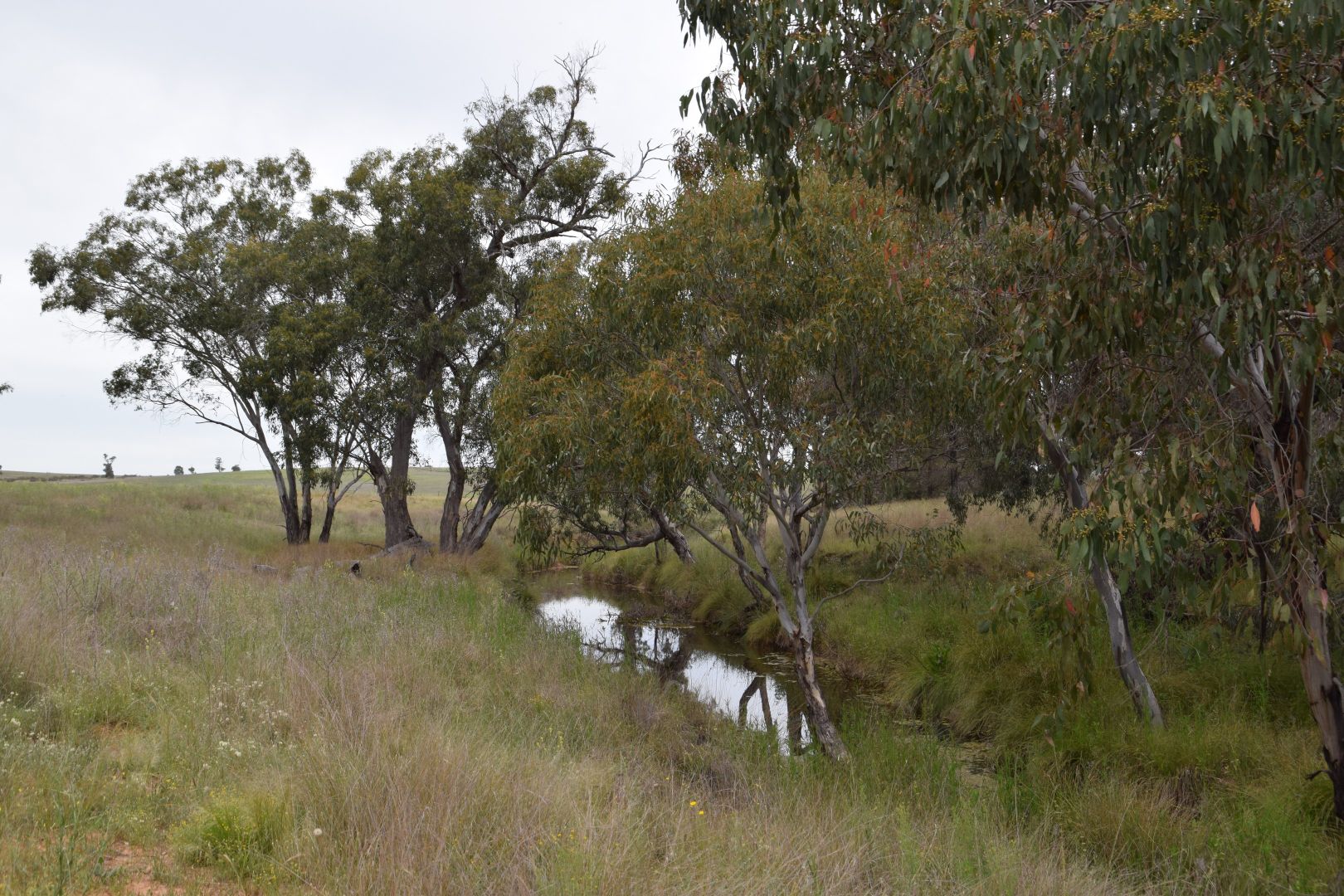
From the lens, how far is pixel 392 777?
441 centimetres

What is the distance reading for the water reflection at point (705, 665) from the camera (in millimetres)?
11758

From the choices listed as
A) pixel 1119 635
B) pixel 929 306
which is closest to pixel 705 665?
pixel 1119 635

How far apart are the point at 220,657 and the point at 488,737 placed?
2.57 m

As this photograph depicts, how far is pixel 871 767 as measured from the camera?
7.93 meters

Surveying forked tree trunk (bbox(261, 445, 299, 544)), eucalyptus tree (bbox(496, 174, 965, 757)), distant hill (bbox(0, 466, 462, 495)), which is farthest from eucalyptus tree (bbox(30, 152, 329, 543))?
distant hill (bbox(0, 466, 462, 495))

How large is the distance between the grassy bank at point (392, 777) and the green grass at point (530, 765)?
25 millimetres

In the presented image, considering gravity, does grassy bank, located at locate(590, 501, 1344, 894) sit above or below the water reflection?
above

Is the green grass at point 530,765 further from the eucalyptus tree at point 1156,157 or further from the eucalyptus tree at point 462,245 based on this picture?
the eucalyptus tree at point 462,245

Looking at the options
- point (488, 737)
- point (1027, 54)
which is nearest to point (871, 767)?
point (488, 737)

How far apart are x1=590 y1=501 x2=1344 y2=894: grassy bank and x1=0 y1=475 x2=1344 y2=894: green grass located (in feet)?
0.13

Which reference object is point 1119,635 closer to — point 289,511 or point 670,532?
point 670,532

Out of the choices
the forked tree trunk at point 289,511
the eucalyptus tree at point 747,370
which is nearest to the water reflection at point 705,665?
the eucalyptus tree at point 747,370

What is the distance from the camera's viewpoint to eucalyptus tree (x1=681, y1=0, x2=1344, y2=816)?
13.8ft

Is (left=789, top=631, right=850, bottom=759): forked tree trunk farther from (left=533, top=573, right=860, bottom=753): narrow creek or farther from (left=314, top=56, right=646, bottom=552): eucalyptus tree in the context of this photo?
(left=314, top=56, right=646, bottom=552): eucalyptus tree
